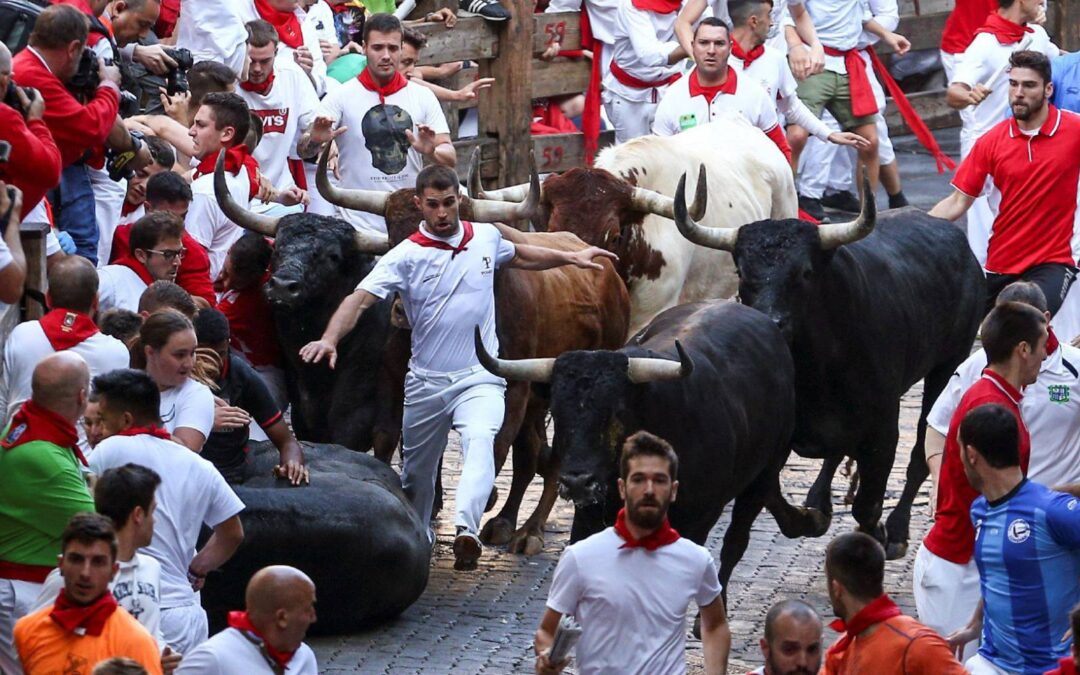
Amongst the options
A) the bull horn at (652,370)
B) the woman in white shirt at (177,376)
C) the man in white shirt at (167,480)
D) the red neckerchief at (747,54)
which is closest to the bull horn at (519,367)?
the bull horn at (652,370)

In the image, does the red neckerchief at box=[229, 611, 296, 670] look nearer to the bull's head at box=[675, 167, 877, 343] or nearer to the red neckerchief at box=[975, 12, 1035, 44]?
the bull's head at box=[675, 167, 877, 343]

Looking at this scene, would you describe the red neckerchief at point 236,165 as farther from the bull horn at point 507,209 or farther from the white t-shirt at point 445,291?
the white t-shirt at point 445,291

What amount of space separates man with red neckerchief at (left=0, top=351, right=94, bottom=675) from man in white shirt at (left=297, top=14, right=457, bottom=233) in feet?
18.7

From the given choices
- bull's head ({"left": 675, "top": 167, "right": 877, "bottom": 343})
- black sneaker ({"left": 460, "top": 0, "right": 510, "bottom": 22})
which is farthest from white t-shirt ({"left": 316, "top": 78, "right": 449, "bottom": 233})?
black sneaker ({"left": 460, "top": 0, "right": 510, "bottom": 22})

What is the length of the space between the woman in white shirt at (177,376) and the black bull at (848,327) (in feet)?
10.6

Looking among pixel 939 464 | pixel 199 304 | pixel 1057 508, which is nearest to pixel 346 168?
pixel 199 304

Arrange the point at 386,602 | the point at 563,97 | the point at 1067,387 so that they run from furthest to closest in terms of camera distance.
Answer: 1. the point at 563,97
2. the point at 386,602
3. the point at 1067,387

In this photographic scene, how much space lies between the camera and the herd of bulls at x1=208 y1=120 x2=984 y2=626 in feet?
29.4

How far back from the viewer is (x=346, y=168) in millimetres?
12875

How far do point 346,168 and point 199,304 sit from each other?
2966mm

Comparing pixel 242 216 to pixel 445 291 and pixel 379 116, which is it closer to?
pixel 445 291

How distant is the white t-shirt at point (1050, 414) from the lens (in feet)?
27.0

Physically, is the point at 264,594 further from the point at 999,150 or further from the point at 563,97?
the point at 563,97

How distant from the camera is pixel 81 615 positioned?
6.23 m
